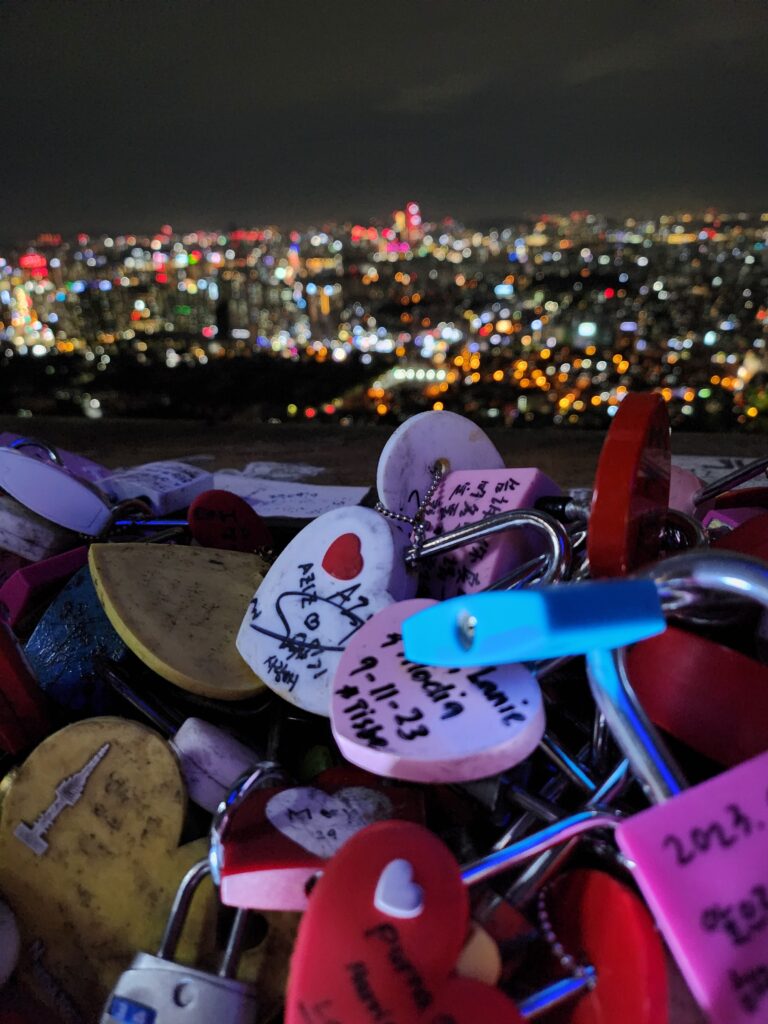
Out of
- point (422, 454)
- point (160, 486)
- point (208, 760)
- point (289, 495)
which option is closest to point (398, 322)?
point (289, 495)

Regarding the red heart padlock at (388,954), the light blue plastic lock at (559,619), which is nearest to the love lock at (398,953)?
the red heart padlock at (388,954)

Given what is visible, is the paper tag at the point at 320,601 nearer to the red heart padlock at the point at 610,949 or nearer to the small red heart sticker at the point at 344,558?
the small red heart sticker at the point at 344,558

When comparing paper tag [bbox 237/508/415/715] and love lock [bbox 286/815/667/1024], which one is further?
paper tag [bbox 237/508/415/715]

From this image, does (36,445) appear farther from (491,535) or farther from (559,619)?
(559,619)

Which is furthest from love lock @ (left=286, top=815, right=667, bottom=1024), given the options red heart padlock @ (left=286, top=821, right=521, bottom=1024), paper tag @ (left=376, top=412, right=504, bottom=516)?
paper tag @ (left=376, top=412, right=504, bottom=516)

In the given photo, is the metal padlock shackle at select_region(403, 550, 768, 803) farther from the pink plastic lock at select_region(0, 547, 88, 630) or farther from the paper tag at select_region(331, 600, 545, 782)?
the pink plastic lock at select_region(0, 547, 88, 630)

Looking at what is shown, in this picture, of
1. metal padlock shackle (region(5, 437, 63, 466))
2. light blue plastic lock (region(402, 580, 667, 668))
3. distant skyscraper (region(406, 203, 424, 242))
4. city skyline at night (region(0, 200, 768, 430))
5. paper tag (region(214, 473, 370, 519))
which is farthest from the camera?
distant skyscraper (region(406, 203, 424, 242))

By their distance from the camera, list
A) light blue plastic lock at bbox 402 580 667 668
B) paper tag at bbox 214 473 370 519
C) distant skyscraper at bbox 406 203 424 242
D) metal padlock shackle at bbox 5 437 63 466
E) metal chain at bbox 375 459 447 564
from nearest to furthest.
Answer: light blue plastic lock at bbox 402 580 667 668
metal chain at bbox 375 459 447 564
metal padlock shackle at bbox 5 437 63 466
paper tag at bbox 214 473 370 519
distant skyscraper at bbox 406 203 424 242

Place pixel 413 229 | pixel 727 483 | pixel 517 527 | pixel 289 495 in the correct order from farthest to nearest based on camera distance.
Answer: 1. pixel 413 229
2. pixel 289 495
3. pixel 727 483
4. pixel 517 527
